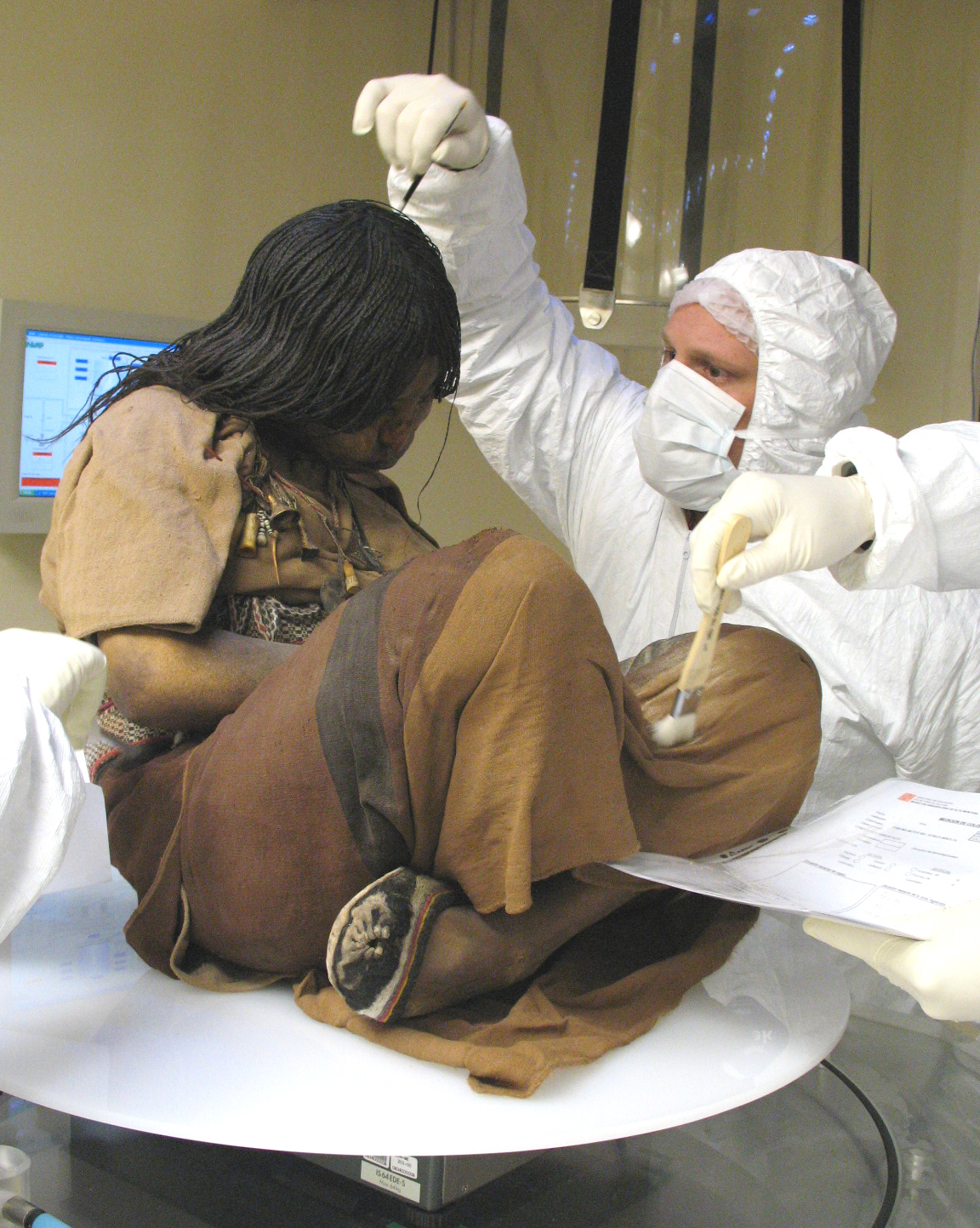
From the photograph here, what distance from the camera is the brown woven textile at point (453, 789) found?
23.2 inches

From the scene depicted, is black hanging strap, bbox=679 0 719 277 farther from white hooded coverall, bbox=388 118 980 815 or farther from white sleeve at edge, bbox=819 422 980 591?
white sleeve at edge, bbox=819 422 980 591

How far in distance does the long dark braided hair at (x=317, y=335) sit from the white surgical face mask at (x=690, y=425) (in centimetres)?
33

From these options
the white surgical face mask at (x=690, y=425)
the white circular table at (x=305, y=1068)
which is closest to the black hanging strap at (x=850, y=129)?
the white surgical face mask at (x=690, y=425)

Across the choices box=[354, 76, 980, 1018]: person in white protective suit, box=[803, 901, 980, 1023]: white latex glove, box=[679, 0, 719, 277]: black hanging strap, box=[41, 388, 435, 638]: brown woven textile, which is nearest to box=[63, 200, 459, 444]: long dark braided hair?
box=[41, 388, 435, 638]: brown woven textile

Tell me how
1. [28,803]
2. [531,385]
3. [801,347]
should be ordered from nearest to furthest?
[28,803], [801,347], [531,385]

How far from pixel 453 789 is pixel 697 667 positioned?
0.60ft

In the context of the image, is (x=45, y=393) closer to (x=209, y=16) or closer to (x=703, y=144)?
(x=209, y=16)

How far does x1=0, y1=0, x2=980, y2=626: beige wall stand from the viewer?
5.32 feet

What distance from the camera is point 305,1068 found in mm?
606

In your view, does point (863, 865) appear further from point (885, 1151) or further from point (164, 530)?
point (164, 530)

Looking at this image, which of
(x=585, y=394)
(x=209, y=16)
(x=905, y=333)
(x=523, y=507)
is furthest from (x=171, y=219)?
(x=905, y=333)

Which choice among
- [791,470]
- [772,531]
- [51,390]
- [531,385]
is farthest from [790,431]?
[51,390]

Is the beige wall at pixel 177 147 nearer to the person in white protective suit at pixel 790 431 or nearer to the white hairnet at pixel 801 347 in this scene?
the person in white protective suit at pixel 790 431

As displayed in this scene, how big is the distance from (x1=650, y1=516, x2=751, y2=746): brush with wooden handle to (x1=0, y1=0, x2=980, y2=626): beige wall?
1031mm
